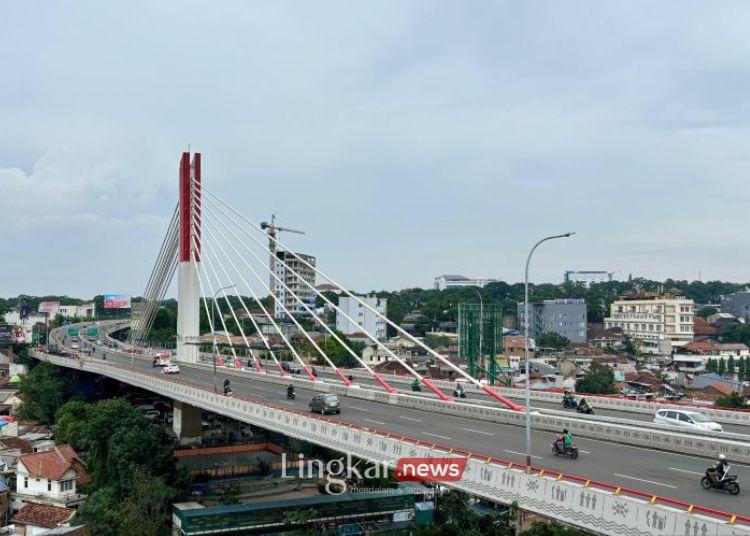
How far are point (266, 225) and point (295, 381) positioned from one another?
83140 millimetres

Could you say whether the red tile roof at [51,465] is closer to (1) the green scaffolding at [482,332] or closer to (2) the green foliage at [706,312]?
(1) the green scaffolding at [482,332]

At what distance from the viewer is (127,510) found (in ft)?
113

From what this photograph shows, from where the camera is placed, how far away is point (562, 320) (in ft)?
379

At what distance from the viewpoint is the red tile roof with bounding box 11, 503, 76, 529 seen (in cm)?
3725

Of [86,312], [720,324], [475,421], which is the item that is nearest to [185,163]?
[475,421]

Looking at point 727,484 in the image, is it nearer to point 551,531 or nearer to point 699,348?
point 551,531

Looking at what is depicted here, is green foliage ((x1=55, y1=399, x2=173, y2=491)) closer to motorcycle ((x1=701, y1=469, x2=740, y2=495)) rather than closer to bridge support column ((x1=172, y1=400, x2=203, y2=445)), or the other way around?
bridge support column ((x1=172, y1=400, x2=203, y2=445))

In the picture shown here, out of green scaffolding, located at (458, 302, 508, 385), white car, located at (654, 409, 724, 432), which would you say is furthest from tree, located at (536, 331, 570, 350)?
white car, located at (654, 409, 724, 432)

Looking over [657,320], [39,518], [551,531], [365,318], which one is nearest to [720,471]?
[551,531]

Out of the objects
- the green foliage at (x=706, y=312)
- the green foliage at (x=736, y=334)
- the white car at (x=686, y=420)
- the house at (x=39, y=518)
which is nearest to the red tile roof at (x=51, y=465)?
the house at (x=39, y=518)

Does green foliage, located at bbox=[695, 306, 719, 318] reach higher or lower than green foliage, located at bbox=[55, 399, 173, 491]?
higher

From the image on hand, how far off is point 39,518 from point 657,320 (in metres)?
97.7

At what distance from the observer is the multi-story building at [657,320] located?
355 ft

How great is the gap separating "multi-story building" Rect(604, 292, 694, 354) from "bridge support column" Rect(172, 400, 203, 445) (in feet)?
259
